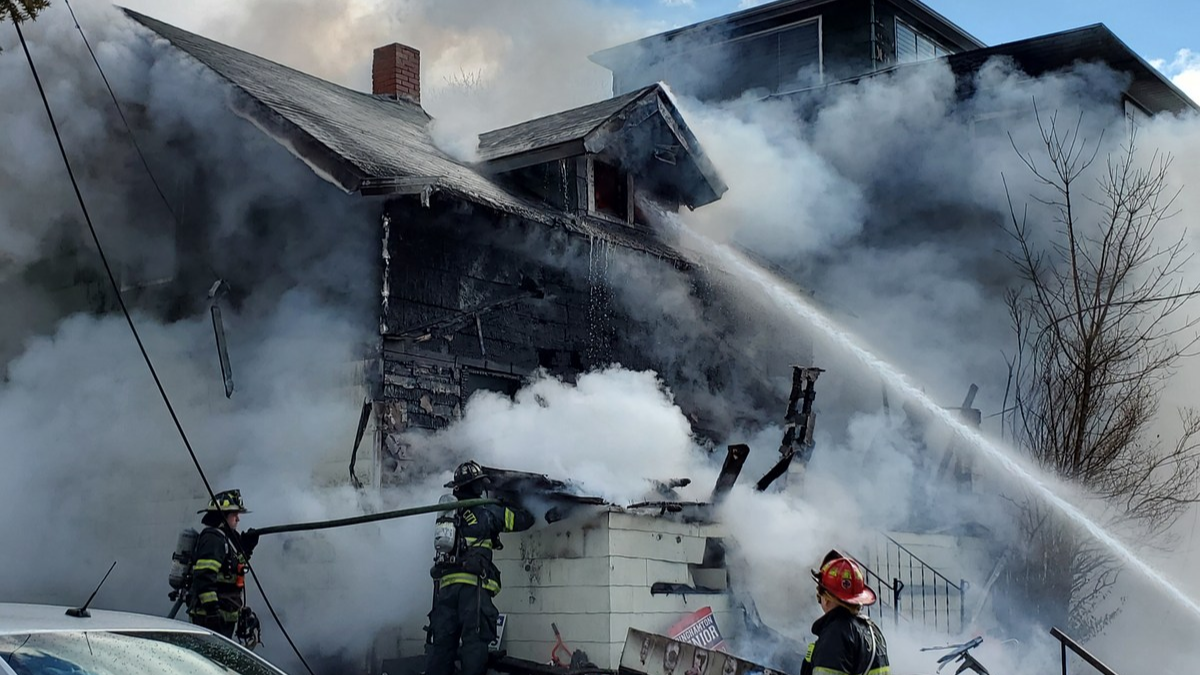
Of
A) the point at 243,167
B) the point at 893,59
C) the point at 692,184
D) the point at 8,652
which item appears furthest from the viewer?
the point at 893,59

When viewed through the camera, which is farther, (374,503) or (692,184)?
(692,184)

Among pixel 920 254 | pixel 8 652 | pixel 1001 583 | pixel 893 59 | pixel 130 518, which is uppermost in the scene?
pixel 893 59

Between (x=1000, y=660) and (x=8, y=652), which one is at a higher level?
(x=1000, y=660)

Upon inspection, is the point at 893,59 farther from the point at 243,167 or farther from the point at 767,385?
the point at 243,167

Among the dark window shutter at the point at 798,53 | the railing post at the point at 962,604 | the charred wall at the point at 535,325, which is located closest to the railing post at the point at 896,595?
the railing post at the point at 962,604

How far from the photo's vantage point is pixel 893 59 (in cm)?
2352

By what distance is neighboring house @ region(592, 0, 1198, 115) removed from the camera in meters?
20.6

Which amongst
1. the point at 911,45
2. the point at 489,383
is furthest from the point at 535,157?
the point at 911,45

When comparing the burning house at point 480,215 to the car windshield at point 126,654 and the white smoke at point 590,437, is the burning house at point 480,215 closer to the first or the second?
the white smoke at point 590,437

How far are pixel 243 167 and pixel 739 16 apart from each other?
47.6 feet

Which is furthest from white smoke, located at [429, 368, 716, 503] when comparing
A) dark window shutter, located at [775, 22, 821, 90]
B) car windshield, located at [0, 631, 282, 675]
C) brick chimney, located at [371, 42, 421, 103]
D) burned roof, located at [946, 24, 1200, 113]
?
dark window shutter, located at [775, 22, 821, 90]

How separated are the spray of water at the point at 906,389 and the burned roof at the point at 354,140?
1.03 metres

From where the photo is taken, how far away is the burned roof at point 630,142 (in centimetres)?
1244

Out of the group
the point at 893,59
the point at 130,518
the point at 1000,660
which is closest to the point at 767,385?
the point at 1000,660
